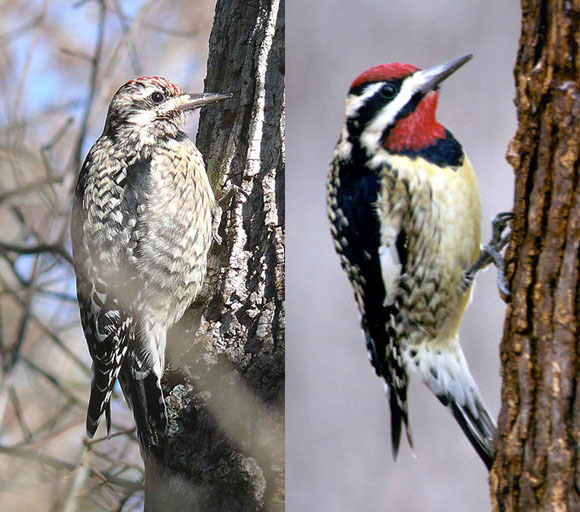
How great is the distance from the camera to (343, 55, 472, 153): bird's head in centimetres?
154

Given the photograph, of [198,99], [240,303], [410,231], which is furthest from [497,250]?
[198,99]

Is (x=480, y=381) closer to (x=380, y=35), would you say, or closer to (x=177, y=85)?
(x=380, y=35)

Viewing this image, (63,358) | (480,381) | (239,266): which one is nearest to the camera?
(480,381)

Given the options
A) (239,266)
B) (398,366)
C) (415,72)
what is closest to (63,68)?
(239,266)

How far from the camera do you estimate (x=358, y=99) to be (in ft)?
5.35

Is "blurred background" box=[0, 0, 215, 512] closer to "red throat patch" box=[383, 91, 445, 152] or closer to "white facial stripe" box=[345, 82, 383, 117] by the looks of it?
"white facial stripe" box=[345, 82, 383, 117]

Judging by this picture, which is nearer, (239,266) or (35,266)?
(35,266)

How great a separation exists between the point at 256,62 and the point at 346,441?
886mm

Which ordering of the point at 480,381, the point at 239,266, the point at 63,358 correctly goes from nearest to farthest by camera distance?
the point at 480,381 → the point at 63,358 → the point at 239,266

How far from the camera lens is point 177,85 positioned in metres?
1.74

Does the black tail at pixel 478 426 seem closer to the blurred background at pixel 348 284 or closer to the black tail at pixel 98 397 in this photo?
the blurred background at pixel 348 284

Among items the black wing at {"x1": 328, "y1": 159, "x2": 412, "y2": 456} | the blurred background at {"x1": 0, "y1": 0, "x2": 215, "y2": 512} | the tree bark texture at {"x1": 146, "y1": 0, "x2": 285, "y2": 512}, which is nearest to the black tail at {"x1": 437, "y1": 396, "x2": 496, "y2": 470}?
the black wing at {"x1": 328, "y1": 159, "x2": 412, "y2": 456}

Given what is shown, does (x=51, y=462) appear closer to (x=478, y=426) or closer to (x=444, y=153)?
(x=478, y=426)

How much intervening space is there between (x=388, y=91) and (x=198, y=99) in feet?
1.45
